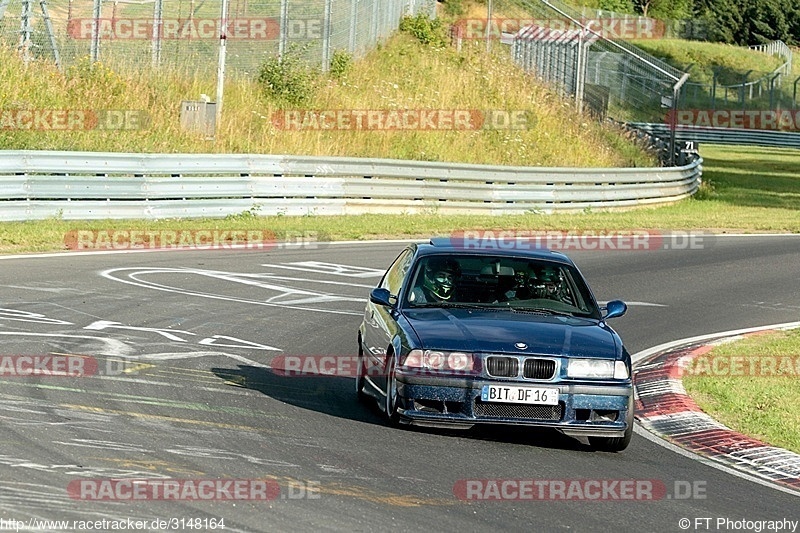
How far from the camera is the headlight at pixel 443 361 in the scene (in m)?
8.82

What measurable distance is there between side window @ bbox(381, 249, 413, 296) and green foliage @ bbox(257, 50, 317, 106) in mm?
21439

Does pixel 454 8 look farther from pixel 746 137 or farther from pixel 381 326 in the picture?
pixel 381 326

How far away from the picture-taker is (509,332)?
9156mm

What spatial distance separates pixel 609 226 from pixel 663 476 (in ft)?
60.7

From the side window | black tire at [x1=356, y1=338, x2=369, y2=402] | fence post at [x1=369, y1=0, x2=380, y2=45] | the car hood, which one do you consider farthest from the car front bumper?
fence post at [x1=369, y1=0, x2=380, y2=45]

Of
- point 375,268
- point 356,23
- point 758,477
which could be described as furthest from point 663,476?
point 356,23

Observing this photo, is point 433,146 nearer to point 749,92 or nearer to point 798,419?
point 798,419

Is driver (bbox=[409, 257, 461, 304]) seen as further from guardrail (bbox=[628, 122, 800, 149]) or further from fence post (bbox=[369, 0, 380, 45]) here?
guardrail (bbox=[628, 122, 800, 149])

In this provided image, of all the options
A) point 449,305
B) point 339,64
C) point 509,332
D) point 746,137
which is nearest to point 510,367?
point 509,332

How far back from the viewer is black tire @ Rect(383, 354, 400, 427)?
9.03 metres

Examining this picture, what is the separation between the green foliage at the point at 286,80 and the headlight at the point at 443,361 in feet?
78.1

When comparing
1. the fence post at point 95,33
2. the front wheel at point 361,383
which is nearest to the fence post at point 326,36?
the fence post at point 95,33

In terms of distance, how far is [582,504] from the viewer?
742 cm

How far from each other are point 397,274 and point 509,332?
1.83 meters
